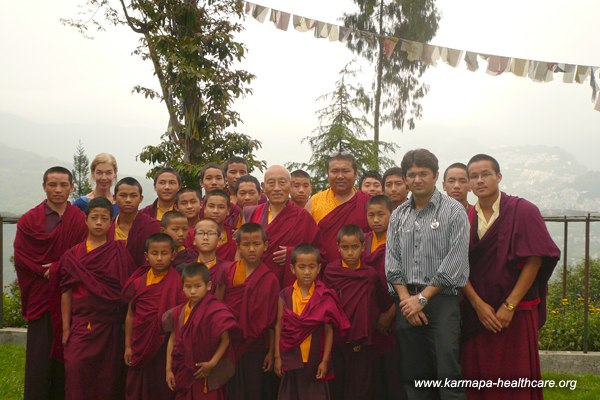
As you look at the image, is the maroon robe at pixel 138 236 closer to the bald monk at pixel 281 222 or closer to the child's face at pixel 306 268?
the bald monk at pixel 281 222

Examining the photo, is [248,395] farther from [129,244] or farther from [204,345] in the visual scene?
[129,244]

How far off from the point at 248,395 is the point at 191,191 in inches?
73.5

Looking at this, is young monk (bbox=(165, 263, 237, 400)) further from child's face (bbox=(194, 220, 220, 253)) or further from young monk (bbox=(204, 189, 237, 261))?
young monk (bbox=(204, 189, 237, 261))

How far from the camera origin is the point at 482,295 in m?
3.76

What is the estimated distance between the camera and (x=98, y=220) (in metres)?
4.44

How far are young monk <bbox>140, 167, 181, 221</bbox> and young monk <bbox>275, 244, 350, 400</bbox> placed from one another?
166cm

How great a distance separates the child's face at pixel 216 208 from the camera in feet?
15.8

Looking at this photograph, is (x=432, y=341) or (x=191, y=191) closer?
(x=432, y=341)

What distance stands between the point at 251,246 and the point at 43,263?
1.88m

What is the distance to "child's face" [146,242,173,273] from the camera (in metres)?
4.26

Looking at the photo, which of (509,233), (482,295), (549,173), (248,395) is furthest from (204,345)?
(549,173)

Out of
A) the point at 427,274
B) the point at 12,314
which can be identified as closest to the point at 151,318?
the point at 427,274

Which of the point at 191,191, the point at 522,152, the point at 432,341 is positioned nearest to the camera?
the point at 432,341

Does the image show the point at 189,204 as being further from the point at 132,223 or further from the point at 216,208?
the point at 132,223
